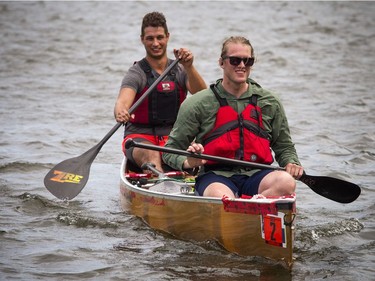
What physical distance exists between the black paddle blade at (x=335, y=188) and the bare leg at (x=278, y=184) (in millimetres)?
489

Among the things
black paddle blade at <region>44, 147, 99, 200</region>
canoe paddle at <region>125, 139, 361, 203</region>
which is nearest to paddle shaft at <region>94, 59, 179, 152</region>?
black paddle blade at <region>44, 147, 99, 200</region>

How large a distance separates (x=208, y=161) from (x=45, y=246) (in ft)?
4.87

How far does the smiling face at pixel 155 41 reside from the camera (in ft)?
25.5

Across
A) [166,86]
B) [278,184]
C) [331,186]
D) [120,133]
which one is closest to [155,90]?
[166,86]

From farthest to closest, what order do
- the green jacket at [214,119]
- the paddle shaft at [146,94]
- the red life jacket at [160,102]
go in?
the red life jacket at [160,102]
the paddle shaft at [146,94]
the green jacket at [214,119]

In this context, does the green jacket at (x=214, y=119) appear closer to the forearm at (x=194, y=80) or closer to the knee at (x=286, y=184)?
the knee at (x=286, y=184)

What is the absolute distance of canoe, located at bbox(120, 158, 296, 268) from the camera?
221 inches

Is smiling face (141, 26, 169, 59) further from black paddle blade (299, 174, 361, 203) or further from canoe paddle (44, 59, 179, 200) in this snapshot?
black paddle blade (299, 174, 361, 203)

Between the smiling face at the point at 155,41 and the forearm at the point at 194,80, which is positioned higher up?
the smiling face at the point at 155,41

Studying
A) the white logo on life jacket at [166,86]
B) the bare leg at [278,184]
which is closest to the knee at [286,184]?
the bare leg at [278,184]

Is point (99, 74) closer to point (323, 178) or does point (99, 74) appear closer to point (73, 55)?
point (73, 55)

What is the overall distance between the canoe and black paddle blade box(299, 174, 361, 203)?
68cm

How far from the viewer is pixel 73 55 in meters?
17.7

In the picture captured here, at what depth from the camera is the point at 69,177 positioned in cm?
748
